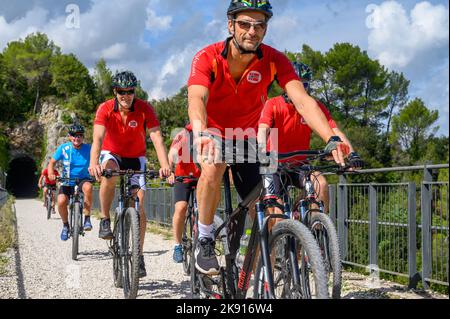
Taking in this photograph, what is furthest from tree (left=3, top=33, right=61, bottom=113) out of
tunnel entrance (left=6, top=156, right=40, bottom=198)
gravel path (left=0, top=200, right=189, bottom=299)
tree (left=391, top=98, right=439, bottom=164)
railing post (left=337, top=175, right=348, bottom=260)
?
railing post (left=337, top=175, right=348, bottom=260)

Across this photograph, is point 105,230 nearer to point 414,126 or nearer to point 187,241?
point 187,241

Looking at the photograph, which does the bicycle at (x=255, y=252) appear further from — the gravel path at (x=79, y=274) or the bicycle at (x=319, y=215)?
the gravel path at (x=79, y=274)

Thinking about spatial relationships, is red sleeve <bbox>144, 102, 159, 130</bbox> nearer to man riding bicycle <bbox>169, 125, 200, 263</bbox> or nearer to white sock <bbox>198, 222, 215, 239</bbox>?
man riding bicycle <bbox>169, 125, 200, 263</bbox>

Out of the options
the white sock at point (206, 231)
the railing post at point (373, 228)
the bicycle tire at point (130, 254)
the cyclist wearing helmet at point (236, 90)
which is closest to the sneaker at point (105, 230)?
the bicycle tire at point (130, 254)

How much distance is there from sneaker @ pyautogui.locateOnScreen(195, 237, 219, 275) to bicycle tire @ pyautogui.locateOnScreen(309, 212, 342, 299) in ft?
2.32

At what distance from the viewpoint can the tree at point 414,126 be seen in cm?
5816

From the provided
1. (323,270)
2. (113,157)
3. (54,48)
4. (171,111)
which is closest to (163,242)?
(113,157)

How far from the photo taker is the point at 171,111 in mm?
46344

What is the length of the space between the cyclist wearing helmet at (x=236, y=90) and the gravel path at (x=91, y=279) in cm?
209

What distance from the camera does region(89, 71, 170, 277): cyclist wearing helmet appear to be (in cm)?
588

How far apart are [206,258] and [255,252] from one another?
1.45ft

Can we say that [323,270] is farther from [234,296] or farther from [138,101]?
[138,101]

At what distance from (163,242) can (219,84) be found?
7854 millimetres
